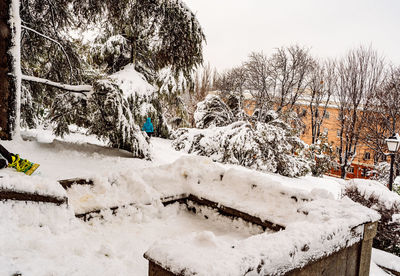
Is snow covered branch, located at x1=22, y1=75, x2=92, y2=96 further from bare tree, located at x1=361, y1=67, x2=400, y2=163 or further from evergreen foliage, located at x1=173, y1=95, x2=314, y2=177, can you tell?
bare tree, located at x1=361, y1=67, x2=400, y2=163

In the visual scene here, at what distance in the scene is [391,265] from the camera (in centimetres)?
570

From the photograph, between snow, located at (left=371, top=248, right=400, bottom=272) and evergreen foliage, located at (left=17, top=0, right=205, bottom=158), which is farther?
evergreen foliage, located at (left=17, top=0, right=205, bottom=158)

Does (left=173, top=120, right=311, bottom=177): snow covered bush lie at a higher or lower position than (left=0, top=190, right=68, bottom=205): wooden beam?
lower

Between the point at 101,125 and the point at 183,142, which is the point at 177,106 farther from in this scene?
the point at 101,125

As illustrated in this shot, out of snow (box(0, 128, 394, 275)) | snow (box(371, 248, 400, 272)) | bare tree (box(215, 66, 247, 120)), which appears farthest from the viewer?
bare tree (box(215, 66, 247, 120))

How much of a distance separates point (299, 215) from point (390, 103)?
20.7m

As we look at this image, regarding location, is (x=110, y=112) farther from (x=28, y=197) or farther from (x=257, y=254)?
(x=257, y=254)

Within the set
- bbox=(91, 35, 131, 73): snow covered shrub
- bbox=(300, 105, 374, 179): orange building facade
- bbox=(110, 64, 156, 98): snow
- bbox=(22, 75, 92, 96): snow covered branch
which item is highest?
bbox=(91, 35, 131, 73): snow covered shrub

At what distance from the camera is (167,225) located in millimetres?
4273

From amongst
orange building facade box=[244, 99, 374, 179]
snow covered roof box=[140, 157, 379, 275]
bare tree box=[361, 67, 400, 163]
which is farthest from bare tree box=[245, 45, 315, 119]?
snow covered roof box=[140, 157, 379, 275]

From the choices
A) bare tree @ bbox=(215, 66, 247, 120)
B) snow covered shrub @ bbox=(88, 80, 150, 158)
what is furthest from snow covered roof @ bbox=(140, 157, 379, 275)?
bare tree @ bbox=(215, 66, 247, 120)

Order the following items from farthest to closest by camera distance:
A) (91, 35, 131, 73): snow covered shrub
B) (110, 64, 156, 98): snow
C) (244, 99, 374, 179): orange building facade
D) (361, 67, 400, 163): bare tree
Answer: (244, 99, 374, 179): orange building facade < (361, 67, 400, 163): bare tree < (91, 35, 131, 73): snow covered shrub < (110, 64, 156, 98): snow

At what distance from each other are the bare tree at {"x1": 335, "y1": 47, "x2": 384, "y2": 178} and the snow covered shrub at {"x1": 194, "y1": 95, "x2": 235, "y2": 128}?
432 inches

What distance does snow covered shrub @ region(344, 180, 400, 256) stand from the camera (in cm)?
646
